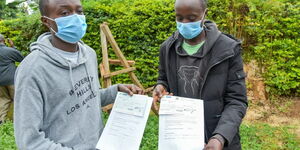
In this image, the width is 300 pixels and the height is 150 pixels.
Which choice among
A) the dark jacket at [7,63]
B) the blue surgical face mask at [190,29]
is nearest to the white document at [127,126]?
the blue surgical face mask at [190,29]

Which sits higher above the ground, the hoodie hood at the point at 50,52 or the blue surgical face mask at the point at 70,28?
the blue surgical face mask at the point at 70,28

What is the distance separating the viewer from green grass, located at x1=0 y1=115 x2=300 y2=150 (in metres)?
4.30

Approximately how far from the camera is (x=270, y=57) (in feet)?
18.7

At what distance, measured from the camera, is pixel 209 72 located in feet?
6.00

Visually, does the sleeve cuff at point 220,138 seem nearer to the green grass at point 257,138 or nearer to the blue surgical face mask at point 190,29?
the blue surgical face mask at point 190,29

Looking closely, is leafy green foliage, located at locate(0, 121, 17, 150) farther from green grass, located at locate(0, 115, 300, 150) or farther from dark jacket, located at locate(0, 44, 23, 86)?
dark jacket, located at locate(0, 44, 23, 86)

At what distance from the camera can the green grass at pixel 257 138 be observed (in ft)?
14.1

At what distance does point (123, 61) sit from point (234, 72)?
3267 millimetres

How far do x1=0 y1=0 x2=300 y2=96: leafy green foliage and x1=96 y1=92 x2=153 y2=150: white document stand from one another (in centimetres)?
427

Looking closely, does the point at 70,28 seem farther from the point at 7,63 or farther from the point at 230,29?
the point at 7,63

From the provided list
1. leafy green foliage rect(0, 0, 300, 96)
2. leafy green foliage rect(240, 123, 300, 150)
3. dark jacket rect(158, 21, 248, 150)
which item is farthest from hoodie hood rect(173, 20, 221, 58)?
leafy green foliage rect(0, 0, 300, 96)

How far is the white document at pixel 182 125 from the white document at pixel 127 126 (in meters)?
0.15

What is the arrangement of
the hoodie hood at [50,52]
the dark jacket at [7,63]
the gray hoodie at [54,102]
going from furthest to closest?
1. the dark jacket at [7,63]
2. the hoodie hood at [50,52]
3. the gray hoodie at [54,102]

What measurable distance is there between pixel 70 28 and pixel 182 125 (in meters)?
0.94
